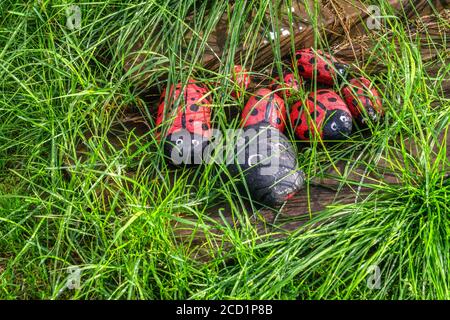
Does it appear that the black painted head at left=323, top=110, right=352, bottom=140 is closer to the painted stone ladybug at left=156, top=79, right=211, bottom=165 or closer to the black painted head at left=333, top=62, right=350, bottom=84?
the black painted head at left=333, top=62, right=350, bottom=84

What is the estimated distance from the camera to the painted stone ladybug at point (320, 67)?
3.21 m

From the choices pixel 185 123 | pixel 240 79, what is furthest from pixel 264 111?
pixel 185 123

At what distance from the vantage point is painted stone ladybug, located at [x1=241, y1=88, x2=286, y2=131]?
302 cm

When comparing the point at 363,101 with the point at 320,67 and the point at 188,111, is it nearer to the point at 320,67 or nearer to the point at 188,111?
the point at 320,67

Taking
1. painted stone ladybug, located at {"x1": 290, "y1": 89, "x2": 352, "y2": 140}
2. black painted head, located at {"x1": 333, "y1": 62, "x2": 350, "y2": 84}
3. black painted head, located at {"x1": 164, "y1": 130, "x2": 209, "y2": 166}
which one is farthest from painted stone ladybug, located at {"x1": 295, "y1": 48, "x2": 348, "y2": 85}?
black painted head, located at {"x1": 164, "y1": 130, "x2": 209, "y2": 166}

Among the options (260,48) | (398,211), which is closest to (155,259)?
(398,211)

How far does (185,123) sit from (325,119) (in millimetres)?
554

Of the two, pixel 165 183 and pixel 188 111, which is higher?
pixel 188 111

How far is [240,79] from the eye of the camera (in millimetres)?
3158

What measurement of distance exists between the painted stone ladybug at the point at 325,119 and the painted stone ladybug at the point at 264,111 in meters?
0.07

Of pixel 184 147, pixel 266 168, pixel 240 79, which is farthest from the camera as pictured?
pixel 240 79

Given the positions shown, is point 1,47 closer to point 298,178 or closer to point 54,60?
point 54,60

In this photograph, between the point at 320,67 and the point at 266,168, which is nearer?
the point at 266,168
